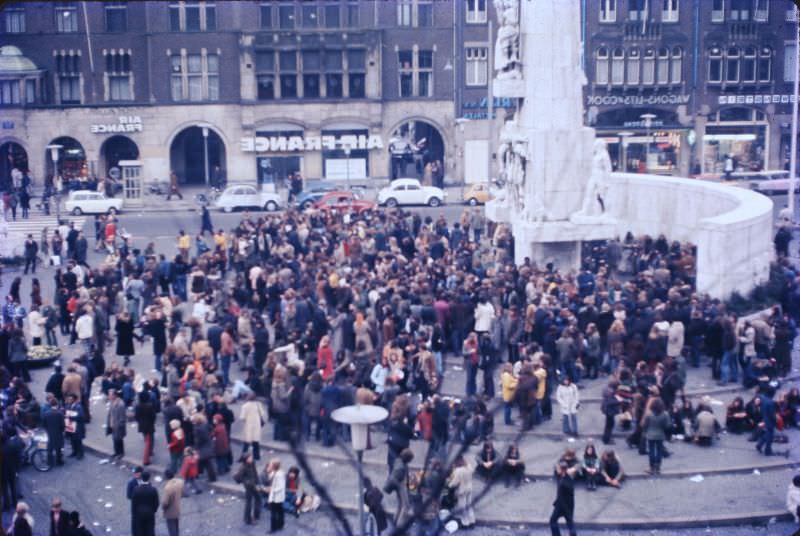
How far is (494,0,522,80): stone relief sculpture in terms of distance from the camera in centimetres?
2683

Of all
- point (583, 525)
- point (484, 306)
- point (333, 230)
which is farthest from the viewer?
point (333, 230)

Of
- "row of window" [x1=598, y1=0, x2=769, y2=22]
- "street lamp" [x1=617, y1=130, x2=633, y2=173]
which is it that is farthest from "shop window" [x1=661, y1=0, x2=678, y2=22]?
"street lamp" [x1=617, y1=130, x2=633, y2=173]

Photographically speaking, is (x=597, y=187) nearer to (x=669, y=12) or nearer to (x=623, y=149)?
(x=623, y=149)

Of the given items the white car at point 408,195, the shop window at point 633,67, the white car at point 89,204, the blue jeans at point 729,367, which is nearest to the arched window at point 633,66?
the shop window at point 633,67

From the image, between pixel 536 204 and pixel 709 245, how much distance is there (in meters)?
4.81

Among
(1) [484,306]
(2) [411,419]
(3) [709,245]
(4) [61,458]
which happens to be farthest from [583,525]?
(3) [709,245]

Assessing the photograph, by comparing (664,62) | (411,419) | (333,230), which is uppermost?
(664,62)

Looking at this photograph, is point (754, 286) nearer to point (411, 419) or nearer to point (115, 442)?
point (411, 419)

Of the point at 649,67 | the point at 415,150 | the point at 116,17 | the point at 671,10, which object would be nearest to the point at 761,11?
the point at 671,10

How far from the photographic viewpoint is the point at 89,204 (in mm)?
43594

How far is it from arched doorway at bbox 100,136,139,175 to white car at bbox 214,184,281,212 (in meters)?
11.3

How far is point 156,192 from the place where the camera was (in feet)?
165

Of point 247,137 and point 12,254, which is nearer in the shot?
point 12,254

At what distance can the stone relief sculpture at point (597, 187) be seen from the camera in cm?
2588
